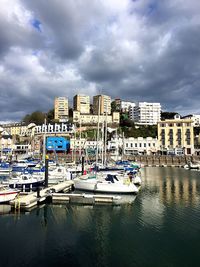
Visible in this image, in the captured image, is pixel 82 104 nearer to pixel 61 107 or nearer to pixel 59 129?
pixel 61 107

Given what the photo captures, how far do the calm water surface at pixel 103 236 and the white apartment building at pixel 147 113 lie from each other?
16187 cm

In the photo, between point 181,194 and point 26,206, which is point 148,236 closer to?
point 26,206

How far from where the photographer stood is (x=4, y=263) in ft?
46.8

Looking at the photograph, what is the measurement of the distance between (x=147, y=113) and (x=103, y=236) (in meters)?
175

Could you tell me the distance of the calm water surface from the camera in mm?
14883

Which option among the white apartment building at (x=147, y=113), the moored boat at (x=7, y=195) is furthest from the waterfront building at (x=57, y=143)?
the moored boat at (x=7, y=195)

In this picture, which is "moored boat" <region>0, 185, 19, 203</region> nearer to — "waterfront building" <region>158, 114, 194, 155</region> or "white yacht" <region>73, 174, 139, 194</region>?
"white yacht" <region>73, 174, 139, 194</region>

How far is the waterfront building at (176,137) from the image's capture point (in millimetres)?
119938

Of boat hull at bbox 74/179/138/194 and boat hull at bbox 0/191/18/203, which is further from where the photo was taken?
boat hull at bbox 74/179/138/194

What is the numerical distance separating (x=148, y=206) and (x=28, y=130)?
144207 mm

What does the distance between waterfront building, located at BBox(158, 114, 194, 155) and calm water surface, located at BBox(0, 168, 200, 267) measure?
95.5 m

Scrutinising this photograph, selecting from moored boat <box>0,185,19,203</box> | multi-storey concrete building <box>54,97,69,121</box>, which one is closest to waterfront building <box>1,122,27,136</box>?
multi-storey concrete building <box>54,97,69,121</box>

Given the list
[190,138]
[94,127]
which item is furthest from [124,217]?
[94,127]

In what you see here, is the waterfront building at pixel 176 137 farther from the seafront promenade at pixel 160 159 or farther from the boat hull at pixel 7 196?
the boat hull at pixel 7 196
